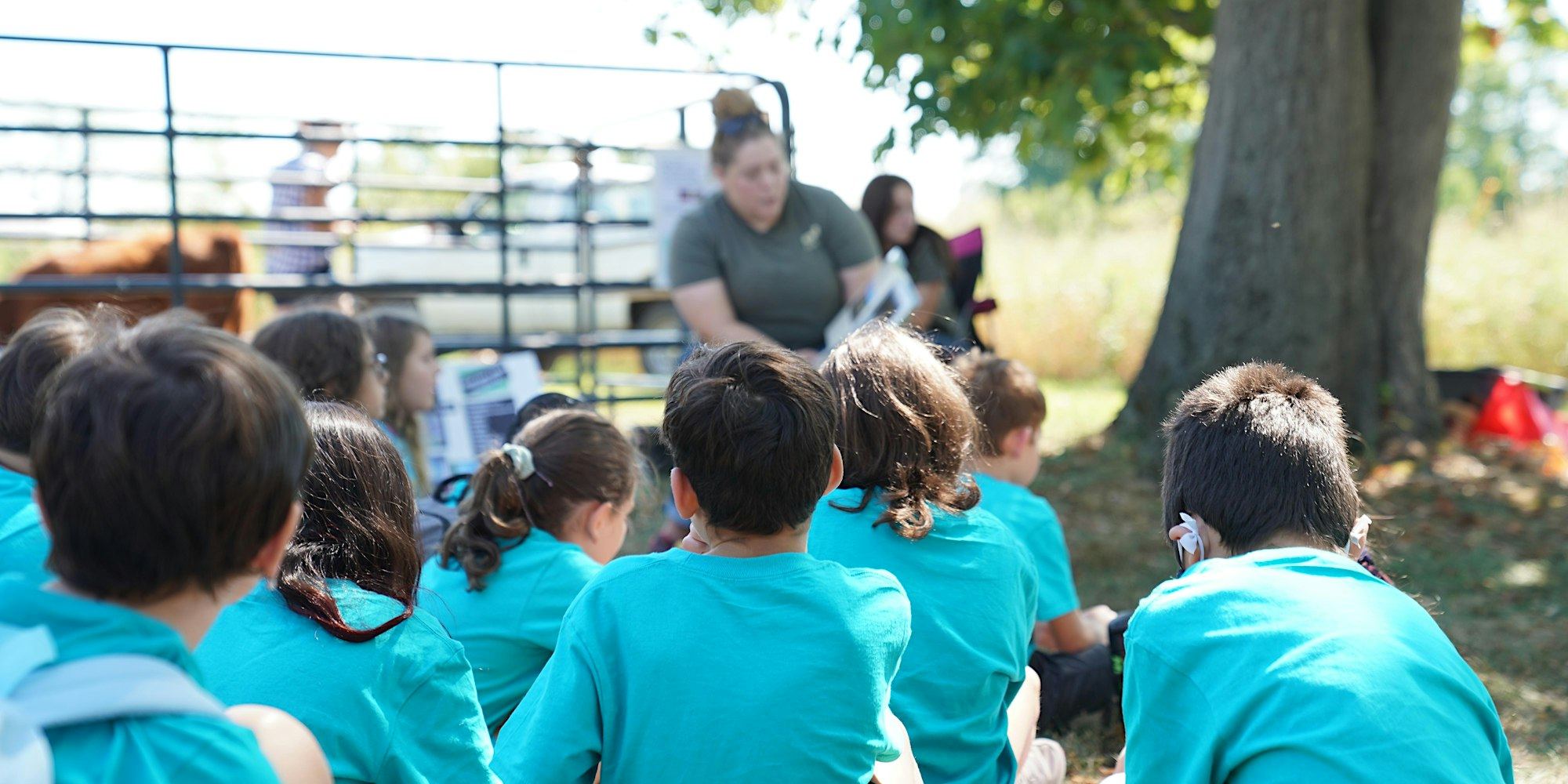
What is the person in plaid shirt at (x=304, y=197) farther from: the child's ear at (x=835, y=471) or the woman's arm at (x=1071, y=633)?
the child's ear at (x=835, y=471)

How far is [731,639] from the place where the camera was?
1547 mm

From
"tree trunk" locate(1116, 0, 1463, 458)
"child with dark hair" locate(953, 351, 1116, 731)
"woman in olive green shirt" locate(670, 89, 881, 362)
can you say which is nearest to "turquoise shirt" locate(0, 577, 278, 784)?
"child with dark hair" locate(953, 351, 1116, 731)

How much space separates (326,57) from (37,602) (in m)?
4.65

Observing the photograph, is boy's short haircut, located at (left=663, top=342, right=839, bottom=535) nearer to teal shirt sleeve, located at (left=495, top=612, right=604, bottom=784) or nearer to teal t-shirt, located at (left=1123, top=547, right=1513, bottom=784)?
teal shirt sleeve, located at (left=495, top=612, right=604, bottom=784)

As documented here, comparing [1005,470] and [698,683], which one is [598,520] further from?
[1005,470]

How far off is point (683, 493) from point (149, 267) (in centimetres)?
609

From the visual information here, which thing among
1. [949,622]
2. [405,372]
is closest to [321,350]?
[405,372]

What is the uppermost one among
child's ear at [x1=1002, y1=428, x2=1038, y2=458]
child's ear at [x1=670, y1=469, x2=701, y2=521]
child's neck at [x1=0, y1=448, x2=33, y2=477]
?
child's ear at [x1=670, y1=469, x2=701, y2=521]

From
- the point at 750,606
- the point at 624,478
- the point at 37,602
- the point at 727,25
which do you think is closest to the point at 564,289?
the point at 727,25

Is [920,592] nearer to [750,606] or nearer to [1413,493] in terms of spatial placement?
[750,606]

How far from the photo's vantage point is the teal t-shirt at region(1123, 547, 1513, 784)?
1.34 m

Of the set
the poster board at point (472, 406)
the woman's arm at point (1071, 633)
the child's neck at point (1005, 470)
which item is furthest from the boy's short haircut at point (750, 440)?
the poster board at point (472, 406)

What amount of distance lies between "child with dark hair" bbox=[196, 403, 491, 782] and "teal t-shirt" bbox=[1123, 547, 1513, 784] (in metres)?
0.90

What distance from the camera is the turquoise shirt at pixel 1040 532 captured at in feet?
9.05
